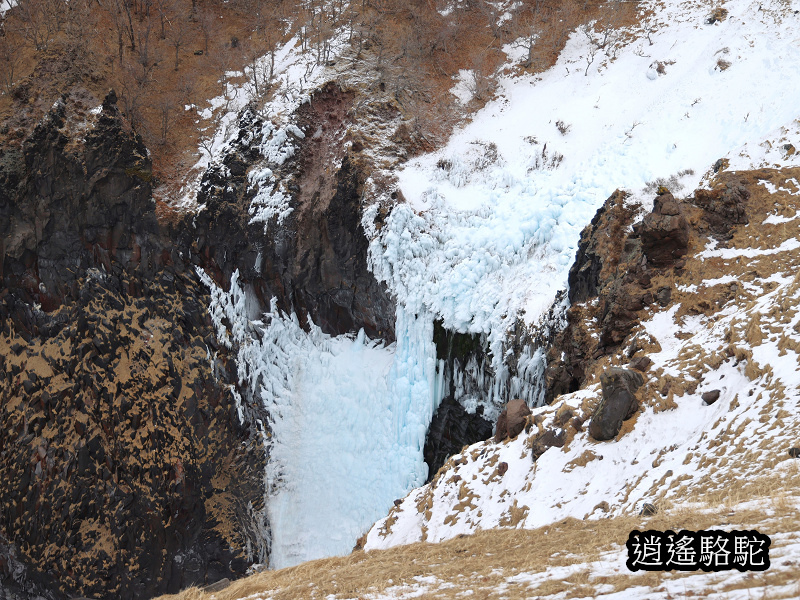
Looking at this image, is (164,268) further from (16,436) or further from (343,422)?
(343,422)

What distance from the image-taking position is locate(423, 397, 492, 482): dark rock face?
1827cm

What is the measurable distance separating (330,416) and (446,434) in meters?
4.45

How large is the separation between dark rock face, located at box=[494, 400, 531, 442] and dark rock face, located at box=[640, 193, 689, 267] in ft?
15.6

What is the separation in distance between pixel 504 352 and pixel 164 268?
43.6 ft

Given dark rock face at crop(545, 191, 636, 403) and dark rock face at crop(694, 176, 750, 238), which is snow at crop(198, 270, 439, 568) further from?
dark rock face at crop(694, 176, 750, 238)

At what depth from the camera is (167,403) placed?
2070 centimetres

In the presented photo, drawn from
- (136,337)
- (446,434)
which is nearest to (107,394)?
(136,337)

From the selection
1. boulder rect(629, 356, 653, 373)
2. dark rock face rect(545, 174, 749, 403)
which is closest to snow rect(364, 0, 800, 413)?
dark rock face rect(545, 174, 749, 403)

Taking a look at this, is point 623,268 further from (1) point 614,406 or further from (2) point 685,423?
(2) point 685,423

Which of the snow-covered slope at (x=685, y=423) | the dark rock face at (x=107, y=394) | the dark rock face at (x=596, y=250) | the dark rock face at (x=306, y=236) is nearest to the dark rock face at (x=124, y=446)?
the dark rock face at (x=107, y=394)

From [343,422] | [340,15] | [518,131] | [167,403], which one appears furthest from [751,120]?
[167,403]

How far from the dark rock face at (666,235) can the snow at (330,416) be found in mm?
7419

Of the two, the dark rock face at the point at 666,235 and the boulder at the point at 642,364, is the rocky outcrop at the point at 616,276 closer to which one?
the dark rock face at the point at 666,235

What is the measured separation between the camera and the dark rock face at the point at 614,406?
9461mm
